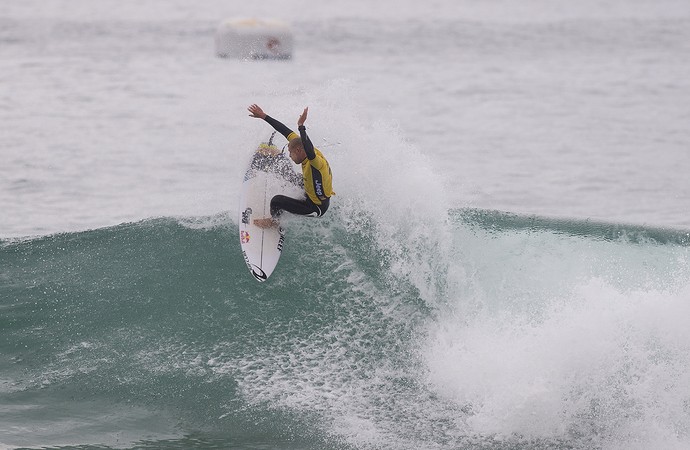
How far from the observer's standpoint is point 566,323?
36.3 ft

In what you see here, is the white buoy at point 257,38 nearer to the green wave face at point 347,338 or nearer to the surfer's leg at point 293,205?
the green wave face at point 347,338

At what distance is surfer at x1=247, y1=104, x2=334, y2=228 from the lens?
465 inches

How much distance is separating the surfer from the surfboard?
0.46 ft

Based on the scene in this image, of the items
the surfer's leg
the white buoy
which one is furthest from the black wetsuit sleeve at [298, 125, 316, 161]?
the white buoy

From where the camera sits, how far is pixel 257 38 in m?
36.6

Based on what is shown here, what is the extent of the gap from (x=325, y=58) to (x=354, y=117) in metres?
Answer: 25.4

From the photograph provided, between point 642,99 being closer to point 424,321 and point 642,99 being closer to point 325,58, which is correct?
point 325,58

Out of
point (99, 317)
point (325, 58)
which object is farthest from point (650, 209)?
point (325, 58)

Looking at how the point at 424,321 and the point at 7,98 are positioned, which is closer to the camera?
the point at 424,321

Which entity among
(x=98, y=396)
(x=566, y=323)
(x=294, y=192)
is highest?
(x=294, y=192)

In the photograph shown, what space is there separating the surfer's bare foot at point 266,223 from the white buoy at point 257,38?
24.0m

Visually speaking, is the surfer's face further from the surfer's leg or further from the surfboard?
the surfboard

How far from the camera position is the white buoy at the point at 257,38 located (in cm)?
3594

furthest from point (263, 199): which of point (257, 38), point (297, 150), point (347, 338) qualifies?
point (257, 38)
